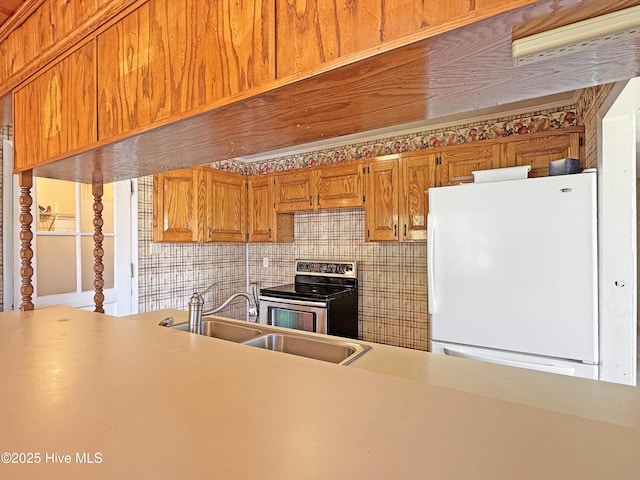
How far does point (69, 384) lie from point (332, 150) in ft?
9.72

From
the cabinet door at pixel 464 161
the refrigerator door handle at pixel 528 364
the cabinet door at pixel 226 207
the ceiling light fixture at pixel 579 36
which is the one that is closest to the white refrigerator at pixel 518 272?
the refrigerator door handle at pixel 528 364

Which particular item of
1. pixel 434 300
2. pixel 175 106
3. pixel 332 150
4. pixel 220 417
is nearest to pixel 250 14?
pixel 175 106

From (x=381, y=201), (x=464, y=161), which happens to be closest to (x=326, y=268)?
(x=381, y=201)

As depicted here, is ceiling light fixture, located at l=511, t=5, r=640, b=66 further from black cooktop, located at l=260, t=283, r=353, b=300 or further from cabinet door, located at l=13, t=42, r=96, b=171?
black cooktop, located at l=260, t=283, r=353, b=300

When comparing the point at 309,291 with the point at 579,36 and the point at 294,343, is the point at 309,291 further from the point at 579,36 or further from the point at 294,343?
the point at 579,36

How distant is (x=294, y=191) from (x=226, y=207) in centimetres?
69

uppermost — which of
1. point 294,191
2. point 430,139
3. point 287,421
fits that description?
point 430,139

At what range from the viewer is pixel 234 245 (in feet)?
12.0

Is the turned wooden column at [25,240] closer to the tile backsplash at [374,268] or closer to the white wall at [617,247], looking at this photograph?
the tile backsplash at [374,268]

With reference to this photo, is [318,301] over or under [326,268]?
under

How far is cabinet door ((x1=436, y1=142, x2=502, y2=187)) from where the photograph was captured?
2.15m

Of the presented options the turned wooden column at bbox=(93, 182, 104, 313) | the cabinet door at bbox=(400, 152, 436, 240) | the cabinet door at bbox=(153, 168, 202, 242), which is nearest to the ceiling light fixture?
the cabinet door at bbox=(400, 152, 436, 240)

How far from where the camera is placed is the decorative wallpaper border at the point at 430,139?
2299 mm

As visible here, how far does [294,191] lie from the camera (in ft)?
10.0
